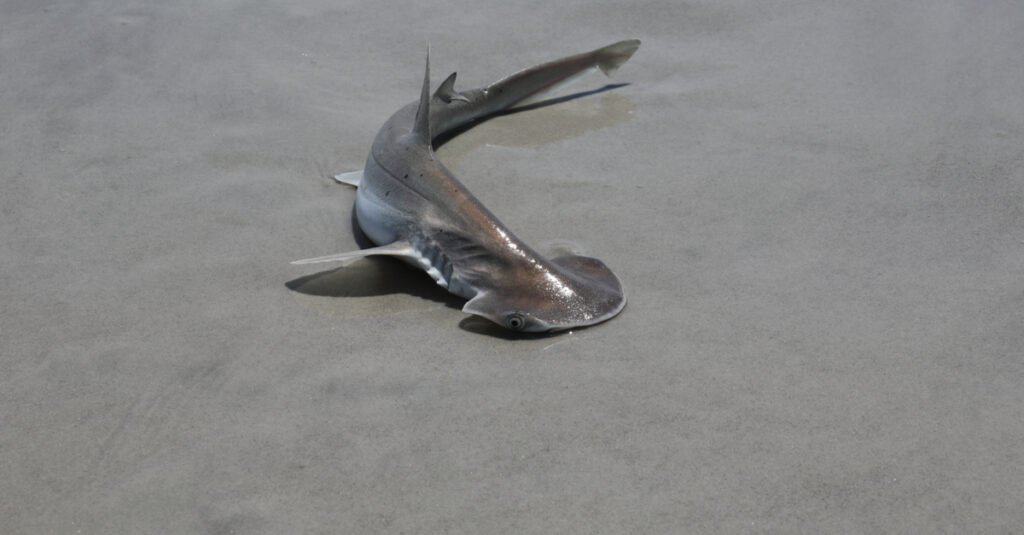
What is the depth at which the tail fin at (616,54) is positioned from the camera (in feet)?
19.6

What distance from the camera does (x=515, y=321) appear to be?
12.1ft

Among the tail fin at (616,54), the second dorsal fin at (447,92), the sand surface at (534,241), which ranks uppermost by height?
the tail fin at (616,54)

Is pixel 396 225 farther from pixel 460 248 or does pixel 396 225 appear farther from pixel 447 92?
pixel 447 92

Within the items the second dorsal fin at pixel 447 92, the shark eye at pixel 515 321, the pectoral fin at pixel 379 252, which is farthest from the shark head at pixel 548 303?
the second dorsal fin at pixel 447 92

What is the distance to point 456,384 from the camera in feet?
11.8

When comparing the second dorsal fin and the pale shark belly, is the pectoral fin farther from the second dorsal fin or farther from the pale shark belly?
the second dorsal fin

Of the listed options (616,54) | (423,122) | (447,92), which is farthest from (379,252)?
(616,54)

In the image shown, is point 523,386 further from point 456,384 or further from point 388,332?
point 388,332

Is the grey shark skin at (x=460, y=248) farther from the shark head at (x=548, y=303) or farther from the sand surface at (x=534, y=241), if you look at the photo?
the sand surface at (x=534, y=241)

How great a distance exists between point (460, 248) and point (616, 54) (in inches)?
98.6

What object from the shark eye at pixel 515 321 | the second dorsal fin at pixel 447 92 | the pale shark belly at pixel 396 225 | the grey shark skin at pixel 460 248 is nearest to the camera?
the shark eye at pixel 515 321

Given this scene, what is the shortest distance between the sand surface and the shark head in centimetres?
8

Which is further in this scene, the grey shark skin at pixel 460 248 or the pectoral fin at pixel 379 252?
the pectoral fin at pixel 379 252

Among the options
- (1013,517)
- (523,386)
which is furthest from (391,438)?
→ (1013,517)
